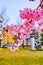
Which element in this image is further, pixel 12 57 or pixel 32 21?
pixel 12 57

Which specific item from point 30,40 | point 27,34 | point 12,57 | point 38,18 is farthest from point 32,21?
point 12,57

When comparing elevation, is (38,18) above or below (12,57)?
above

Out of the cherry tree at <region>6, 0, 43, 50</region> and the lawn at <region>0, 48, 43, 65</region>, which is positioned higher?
the cherry tree at <region>6, 0, 43, 50</region>

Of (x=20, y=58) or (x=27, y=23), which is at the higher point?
(x=27, y=23)

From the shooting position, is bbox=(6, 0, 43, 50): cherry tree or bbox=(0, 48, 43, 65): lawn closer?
bbox=(6, 0, 43, 50): cherry tree

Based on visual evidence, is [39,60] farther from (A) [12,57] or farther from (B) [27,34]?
(B) [27,34]

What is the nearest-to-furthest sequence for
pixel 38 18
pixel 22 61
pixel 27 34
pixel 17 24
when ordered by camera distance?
pixel 38 18 → pixel 27 34 → pixel 17 24 → pixel 22 61

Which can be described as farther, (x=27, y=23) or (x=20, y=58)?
(x=20, y=58)

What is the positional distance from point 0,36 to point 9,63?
12.0 inches

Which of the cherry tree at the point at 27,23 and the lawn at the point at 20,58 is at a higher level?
the cherry tree at the point at 27,23

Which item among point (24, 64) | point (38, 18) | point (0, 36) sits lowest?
point (24, 64)

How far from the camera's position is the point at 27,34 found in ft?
5.06

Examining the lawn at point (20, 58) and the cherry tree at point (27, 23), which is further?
the lawn at point (20, 58)

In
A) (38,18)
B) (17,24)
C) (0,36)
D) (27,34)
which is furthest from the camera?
(0,36)
